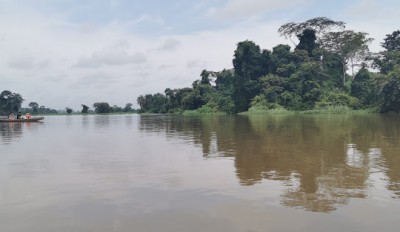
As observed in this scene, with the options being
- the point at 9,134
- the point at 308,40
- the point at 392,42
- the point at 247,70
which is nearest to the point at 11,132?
the point at 9,134

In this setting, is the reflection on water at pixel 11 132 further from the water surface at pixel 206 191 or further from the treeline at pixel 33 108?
the treeline at pixel 33 108

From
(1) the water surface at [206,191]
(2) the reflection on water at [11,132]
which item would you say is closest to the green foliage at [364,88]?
(1) the water surface at [206,191]

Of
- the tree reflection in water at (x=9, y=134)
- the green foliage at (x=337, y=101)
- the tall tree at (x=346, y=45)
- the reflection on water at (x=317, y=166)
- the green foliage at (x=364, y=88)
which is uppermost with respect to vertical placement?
the tall tree at (x=346, y=45)

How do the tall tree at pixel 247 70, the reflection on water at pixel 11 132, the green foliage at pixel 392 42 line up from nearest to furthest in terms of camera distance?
1. the reflection on water at pixel 11 132
2. the green foliage at pixel 392 42
3. the tall tree at pixel 247 70

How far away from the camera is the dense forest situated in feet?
184

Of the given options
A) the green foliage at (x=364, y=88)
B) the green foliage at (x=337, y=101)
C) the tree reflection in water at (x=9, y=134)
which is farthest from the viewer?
the green foliage at (x=337, y=101)

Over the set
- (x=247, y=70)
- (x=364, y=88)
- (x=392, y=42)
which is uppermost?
(x=392, y=42)

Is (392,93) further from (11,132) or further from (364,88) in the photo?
(11,132)

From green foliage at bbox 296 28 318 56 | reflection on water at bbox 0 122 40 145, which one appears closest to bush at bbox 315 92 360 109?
green foliage at bbox 296 28 318 56

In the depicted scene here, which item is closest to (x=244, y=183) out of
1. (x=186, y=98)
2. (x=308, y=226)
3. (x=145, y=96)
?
(x=308, y=226)

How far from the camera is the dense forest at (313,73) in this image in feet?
184

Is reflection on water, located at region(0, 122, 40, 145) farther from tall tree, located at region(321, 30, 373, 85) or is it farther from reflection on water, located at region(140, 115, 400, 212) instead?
tall tree, located at region(321, 30, 373, 85)

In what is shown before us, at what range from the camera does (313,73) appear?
6059cm

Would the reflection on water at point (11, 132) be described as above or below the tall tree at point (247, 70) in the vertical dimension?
below
